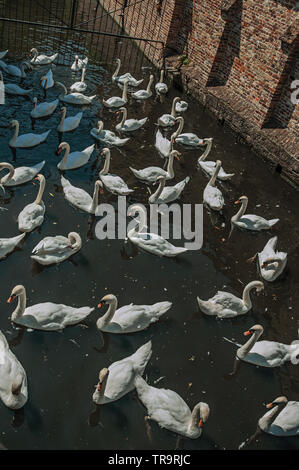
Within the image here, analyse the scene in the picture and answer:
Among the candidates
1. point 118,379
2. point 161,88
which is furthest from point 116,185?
point 161,88

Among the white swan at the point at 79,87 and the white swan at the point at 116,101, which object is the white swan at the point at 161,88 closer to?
the white swan at the point at 116,101

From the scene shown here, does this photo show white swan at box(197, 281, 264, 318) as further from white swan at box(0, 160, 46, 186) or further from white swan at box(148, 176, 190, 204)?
white swan at box(0, 160, 46, 186)

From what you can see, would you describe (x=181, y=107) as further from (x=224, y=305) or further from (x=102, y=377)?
(x=102, y=377)

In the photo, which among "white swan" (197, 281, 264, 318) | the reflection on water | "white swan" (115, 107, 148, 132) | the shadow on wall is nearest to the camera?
the reflection on water

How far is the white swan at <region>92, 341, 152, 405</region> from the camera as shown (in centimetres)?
670

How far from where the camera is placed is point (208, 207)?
11938 mm

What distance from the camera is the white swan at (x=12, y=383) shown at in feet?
20.6

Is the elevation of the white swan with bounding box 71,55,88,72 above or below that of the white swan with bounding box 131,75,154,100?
above

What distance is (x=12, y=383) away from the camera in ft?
21.1

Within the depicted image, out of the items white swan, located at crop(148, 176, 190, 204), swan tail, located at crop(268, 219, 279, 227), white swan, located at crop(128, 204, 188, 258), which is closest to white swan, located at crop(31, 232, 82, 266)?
white swan, located at crop(128, 204, 188, 258)

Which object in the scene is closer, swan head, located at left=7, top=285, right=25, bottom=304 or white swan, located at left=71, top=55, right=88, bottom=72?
swan head, located at left=7, top=285, right=25, bottom=304

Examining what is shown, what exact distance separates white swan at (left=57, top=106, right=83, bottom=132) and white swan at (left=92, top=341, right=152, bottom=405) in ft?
27.5

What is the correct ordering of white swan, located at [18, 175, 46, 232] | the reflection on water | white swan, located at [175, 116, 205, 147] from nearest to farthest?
the reflection on water < white swan, located at [18, 175, 46, 232] < white swan, located at [175, 116, 205, 147]

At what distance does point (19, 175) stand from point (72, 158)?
1.66 meters
